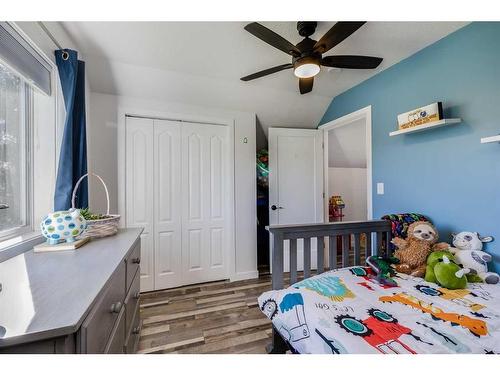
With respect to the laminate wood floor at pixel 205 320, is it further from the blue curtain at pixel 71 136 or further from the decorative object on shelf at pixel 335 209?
the decorative object on shelf at pixel 335 209

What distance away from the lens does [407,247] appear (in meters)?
1.60

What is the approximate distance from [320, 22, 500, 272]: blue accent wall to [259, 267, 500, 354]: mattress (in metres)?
0.58

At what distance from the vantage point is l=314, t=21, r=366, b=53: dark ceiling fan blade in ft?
4.00

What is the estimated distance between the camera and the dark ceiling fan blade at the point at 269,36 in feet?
4.26

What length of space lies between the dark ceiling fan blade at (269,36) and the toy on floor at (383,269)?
158 centimetres

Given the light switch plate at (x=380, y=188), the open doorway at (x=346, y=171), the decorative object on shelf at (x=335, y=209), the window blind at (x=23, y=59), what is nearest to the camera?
the window blind at (x=23, y=59)

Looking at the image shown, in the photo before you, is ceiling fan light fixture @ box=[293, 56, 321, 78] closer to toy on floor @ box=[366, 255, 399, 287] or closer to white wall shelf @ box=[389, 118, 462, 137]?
white wall shelf @ box=[389, 118, 462, 137]

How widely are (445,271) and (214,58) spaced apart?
2.34 metres

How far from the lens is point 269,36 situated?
136 cm

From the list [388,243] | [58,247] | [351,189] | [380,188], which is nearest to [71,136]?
[58,247]

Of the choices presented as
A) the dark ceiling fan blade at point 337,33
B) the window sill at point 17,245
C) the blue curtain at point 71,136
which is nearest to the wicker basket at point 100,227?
the blue curtain at point 71,136

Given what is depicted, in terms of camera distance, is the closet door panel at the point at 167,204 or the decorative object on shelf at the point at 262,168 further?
the decorative object on shelf at the point at 262,168

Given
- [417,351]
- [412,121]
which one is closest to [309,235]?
[417,351]

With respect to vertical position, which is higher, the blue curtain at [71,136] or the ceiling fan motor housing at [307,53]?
the ceiling fan motor housing at [307,53]
